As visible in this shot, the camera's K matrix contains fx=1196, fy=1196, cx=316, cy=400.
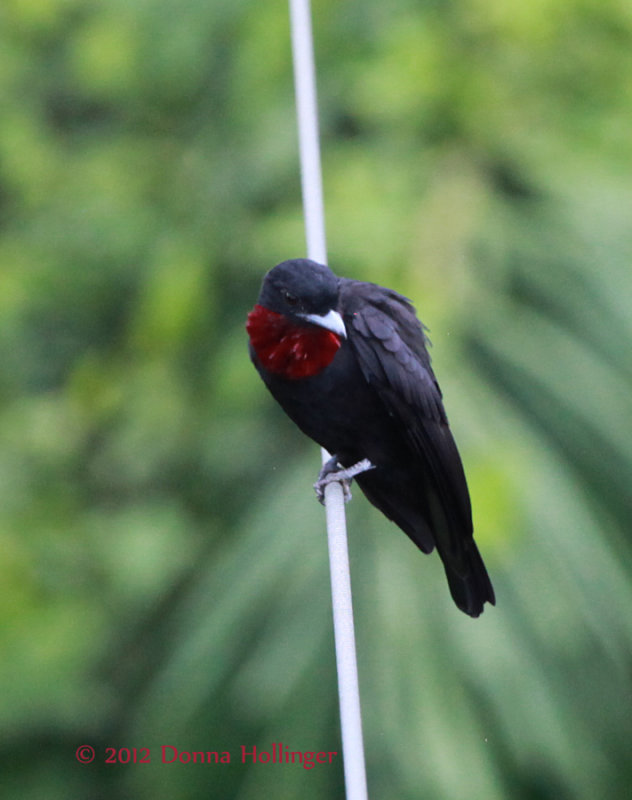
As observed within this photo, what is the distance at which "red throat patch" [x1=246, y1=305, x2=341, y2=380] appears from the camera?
291cm

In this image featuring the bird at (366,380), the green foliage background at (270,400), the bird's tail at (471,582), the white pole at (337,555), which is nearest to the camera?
the white pole at (337,555)

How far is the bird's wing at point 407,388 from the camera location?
2.97 metres

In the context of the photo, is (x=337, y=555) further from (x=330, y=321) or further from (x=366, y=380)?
(x=366, y=380)

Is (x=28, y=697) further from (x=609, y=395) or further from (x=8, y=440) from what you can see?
(x=609, y=395)

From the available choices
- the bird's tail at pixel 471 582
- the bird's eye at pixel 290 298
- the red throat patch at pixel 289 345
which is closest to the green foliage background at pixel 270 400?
the bird's tail at pixel 471 582

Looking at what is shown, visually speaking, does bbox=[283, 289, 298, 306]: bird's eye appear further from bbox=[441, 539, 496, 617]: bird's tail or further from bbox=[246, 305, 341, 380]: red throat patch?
bbox=[441, 539, 496, 617]: bird's tail

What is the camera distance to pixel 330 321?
2.82 m

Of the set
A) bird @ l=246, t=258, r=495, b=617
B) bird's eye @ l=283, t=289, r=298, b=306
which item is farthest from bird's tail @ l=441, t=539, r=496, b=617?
bird's eye @ l=283, t=289, r=298, b=306

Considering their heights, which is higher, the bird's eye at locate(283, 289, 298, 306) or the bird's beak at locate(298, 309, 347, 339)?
the bird's eye at locate(283, 289, 298, 306)

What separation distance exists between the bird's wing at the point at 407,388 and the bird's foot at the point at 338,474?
0.74 feet

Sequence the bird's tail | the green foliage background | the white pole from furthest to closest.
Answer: the green foliage background < the bird's tail < the white pole

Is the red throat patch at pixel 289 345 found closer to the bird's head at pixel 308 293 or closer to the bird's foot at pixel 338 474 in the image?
the bird's head at pixel 308 293

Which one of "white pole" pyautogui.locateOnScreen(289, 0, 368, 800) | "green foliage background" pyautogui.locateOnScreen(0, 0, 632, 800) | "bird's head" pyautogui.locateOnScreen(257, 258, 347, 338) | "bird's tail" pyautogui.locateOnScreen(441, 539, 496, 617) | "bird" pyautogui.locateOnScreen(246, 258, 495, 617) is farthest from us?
"green foliage background" pyautogui.locateOnScreen(0, 0, 632, 800)

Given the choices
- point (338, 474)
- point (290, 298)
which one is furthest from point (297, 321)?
point (338, 474)
